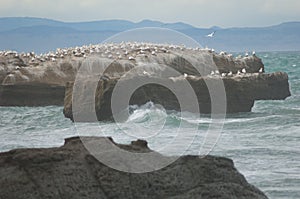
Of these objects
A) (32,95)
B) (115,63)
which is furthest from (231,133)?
(32,95)

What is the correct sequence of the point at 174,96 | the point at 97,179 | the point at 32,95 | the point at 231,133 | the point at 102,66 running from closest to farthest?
the point at 97,179, the point at 231,133, the point at 174,96, the point at 32,95, the point at 102,66

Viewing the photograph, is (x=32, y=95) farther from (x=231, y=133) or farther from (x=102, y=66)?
(x=231, y=133)

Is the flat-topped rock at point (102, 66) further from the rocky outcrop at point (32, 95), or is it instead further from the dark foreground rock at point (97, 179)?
the dark foreground rock at point (97, 179)

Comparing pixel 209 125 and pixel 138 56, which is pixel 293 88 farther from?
pixel 209 125

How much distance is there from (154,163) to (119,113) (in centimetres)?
1502

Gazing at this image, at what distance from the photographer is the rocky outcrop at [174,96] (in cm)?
2181

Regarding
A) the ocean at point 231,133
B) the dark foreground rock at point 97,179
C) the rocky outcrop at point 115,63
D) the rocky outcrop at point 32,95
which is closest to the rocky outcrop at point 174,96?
the ocean at point 231,133

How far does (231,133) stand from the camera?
18.9m

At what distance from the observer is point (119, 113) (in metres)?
21.8

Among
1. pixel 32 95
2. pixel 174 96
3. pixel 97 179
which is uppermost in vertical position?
pixel 97 179

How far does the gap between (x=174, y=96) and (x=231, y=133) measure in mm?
5615

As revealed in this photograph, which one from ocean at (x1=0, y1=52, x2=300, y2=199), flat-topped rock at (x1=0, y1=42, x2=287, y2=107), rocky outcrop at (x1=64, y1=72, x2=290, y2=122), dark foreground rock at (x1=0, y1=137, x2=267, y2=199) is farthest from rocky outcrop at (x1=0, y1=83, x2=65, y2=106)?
dark foreground rock at (x1=0, y1=137, x2=267, y2=199)

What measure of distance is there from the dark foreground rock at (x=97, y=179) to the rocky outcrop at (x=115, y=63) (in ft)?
68.2

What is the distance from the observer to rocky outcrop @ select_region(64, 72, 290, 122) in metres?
21.8
